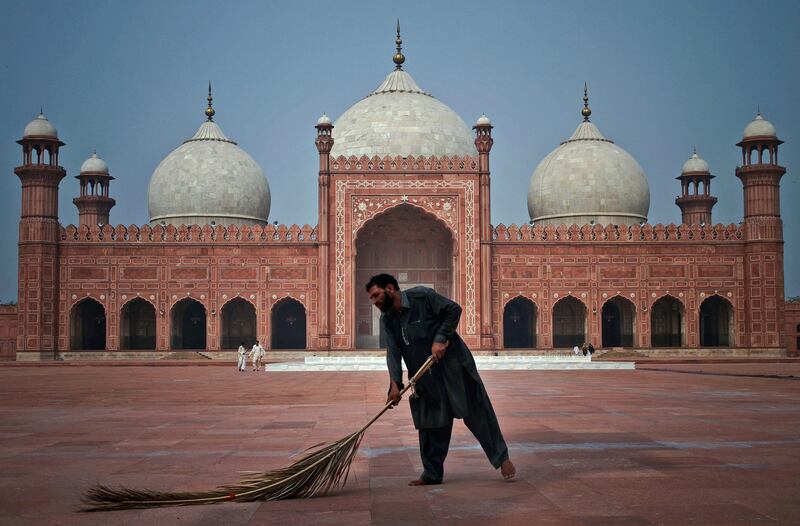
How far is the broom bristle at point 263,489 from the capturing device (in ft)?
11.9

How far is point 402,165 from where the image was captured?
84.4ft

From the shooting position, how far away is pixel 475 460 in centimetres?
484

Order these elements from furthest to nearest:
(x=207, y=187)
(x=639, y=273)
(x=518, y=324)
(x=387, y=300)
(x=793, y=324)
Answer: (x=207, y=187) < (x=518, y=324) < (x=793, y=324) < (x=639, y=273) < (x=387, y=300)

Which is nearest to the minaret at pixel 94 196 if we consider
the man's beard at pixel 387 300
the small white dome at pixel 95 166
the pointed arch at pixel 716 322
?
the small white dome at pixel 95 166

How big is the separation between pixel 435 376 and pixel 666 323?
84.6 ft

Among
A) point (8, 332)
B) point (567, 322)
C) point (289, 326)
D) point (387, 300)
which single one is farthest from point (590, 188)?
point (387, 300)

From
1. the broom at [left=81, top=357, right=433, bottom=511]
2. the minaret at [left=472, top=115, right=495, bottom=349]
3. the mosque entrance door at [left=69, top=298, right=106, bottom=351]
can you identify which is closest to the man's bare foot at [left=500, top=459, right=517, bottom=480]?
the broom at [left=81, top=357, right=433, bottom=511]

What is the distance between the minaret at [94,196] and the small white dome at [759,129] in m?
22.7

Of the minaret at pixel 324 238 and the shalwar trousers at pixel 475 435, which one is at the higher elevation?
the minaret at pixel 324 238

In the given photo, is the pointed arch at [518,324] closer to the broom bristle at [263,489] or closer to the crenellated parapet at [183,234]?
the crenellated parapet at [183,234]

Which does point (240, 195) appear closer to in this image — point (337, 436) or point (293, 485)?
point (337, 436)

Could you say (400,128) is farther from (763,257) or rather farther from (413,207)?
(763,257)

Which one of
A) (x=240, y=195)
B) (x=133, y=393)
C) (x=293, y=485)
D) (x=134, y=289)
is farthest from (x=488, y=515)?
(x=240, y=195)

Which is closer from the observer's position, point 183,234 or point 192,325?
point 183,234
